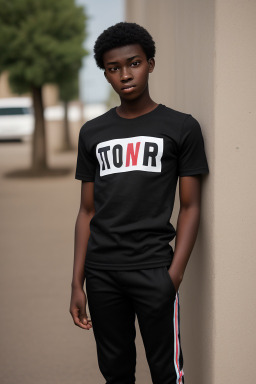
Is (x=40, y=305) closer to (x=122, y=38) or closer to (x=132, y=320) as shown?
(x=132, y=320)

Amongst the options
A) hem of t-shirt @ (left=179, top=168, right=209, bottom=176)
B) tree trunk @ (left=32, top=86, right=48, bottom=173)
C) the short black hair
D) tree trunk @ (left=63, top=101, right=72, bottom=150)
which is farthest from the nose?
tree trunk @ (left=63, top=101, right=72, bottom=150)

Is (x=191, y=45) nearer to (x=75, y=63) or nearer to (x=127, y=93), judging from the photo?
(x=127, y=93)

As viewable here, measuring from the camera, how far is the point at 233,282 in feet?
7.43

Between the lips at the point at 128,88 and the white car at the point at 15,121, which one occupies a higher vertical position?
the white car at the point at 15,121

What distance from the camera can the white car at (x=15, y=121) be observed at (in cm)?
2969

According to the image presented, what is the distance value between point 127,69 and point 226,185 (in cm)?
57

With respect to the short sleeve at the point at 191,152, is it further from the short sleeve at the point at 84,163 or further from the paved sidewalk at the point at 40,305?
the paved sidewalk at the point at 40,305

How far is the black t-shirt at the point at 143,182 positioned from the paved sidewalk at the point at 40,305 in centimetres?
151

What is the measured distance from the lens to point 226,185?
2209 mm

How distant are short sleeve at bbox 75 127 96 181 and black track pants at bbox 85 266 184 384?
39 centimetres

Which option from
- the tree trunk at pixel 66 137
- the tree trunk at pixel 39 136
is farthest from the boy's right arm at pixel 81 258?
the tree trunk at pixel 66 137

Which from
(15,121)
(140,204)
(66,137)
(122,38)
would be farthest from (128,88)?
(15,121)

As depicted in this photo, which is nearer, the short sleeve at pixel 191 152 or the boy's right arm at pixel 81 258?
the short sleeve at pixel 191 152

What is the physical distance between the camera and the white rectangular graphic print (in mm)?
2240
